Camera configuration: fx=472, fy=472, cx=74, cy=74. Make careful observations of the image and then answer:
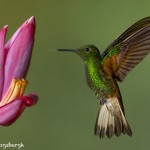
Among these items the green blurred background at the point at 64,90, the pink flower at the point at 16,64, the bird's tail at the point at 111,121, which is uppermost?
the green blurred background at the point at 64,90

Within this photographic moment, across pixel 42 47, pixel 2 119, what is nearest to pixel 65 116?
pixel 42 47

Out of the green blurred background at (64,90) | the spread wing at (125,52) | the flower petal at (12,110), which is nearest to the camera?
the flower petal at (12,110)

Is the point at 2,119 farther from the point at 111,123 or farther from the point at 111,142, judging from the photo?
the point at 111,142

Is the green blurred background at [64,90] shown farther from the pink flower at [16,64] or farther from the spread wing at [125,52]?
the pink flower at [16,64]

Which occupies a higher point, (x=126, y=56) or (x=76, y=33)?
(x=76, y=33)

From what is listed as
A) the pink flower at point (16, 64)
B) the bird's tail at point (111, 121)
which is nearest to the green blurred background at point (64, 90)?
the bird's tail at point (111, 121)

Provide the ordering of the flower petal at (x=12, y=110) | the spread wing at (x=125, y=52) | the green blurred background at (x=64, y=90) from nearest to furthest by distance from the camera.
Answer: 1. the flower petal at (x=12, y=110)
2. the spread wing at (x=125, y=52)
3. the green blurred background at (x=64, y=90)
